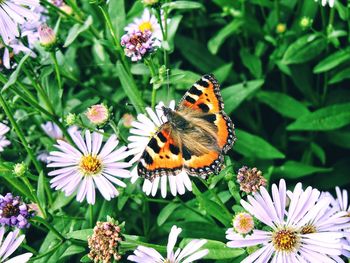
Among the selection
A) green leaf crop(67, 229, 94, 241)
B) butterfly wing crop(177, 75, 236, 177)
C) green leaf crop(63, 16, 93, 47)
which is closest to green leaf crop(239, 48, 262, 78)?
butterfly wing crop(177, 75, 236, 177)

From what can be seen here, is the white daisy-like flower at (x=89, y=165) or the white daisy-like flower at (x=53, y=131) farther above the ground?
the white daisy-like flower at (x=53, y=131)

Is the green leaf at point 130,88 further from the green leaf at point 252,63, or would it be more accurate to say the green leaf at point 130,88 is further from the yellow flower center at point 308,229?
the yellow flower center at point 308,229

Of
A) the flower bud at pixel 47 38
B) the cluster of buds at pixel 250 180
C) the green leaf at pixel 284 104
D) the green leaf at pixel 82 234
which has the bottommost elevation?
the green leaf at pixel 82 234

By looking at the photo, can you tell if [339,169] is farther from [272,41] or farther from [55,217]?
[55,217]

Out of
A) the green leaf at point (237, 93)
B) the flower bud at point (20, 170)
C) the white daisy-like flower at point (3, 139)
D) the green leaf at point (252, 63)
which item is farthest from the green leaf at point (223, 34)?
the flower bud at point (20, 170)

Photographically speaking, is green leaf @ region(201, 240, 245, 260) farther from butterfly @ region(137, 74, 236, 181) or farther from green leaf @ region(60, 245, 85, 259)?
green leaf @ region(60, 245, 85, 259)

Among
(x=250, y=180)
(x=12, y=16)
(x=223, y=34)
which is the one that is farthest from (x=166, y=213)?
(x=223, y=34)

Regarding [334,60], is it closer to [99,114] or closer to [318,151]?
[318,151]

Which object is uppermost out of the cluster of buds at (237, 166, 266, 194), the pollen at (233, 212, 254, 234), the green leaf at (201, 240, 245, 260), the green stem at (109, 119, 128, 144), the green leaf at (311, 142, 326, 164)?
the green leaf at (311, 142, 326, 164)
